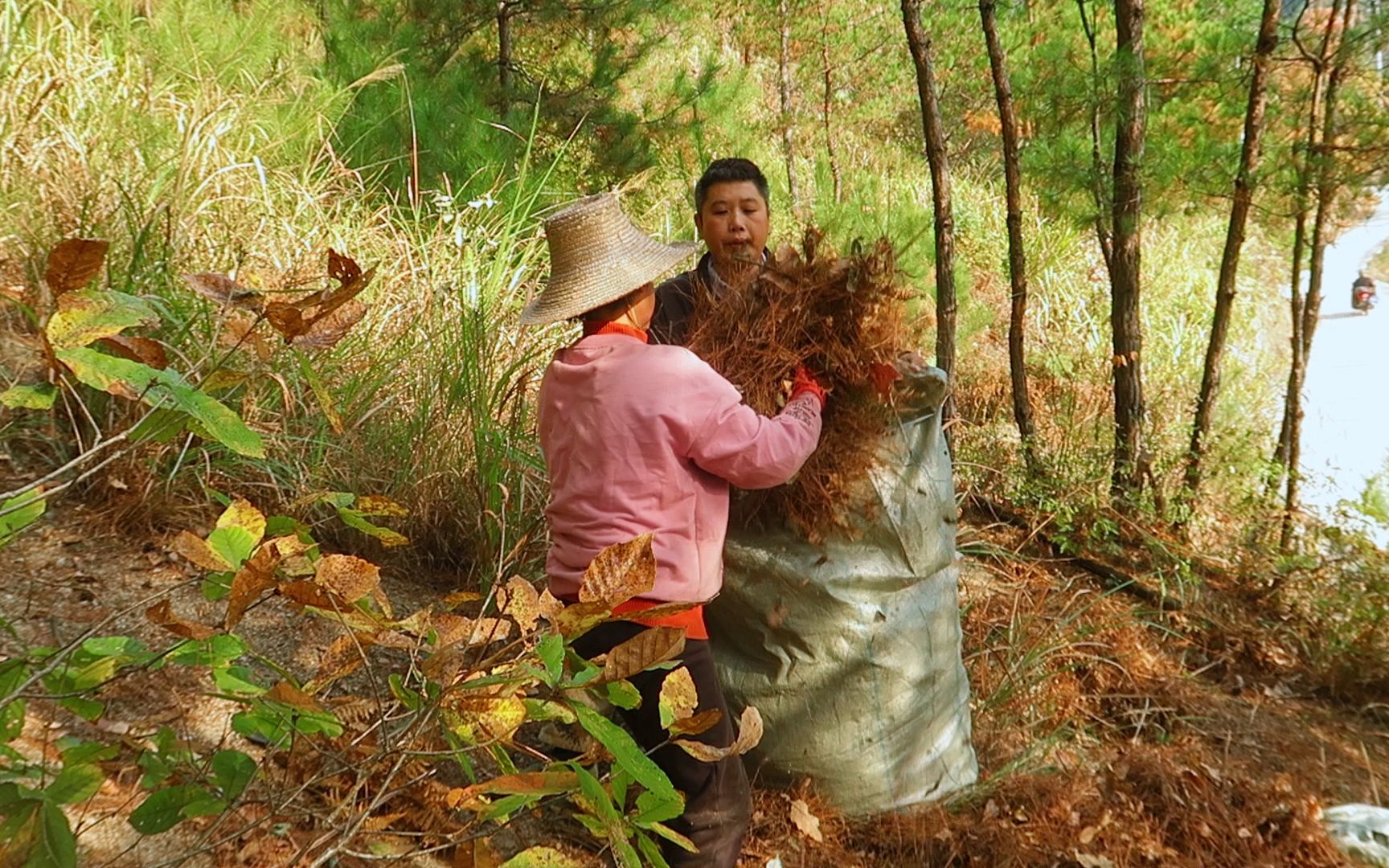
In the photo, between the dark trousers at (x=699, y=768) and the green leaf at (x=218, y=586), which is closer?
the green leaf at (x=218, y=586)

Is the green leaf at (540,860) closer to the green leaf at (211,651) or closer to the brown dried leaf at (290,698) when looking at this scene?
the brown dried leaf at (290,698)

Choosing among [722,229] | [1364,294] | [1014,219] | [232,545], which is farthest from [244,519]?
[1364,294]

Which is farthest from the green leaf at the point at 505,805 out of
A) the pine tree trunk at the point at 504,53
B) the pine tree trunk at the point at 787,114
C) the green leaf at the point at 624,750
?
the pine tree trunk at the point at 787,114

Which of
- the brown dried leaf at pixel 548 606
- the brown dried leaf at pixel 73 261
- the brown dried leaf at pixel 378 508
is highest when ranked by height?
the brown dried leaf at pixel 73 261

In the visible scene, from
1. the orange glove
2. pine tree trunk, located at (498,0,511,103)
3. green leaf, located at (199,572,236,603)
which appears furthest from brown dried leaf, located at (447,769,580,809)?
pine tree trunk, located at (498,0,511,103)

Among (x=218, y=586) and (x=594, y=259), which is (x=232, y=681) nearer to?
(x=218, y=586)

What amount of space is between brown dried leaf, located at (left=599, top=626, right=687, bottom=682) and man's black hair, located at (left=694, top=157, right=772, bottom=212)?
1.73 metres

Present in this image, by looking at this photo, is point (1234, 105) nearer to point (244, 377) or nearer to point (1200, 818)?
point (1200, 818)

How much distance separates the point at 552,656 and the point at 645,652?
0.45 ft

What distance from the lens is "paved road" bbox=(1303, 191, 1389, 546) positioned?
4.29m

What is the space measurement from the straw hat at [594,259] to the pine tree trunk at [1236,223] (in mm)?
2771

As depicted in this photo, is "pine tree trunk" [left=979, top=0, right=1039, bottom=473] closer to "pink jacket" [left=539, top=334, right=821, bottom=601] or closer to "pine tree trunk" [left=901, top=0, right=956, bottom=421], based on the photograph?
"pine tree trunk" [left=901, top=0, right=956, bottom=421]

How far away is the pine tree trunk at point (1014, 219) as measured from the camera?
3.67 metres

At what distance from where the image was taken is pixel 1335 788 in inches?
111
